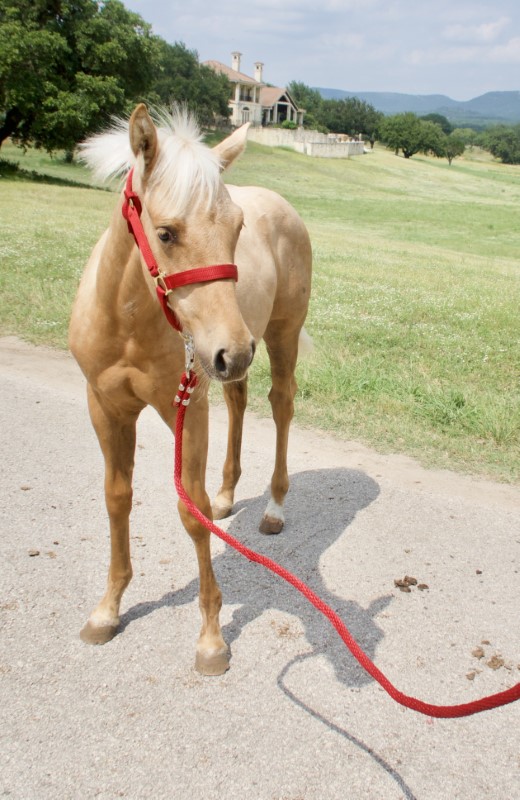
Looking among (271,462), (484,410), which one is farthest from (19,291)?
(484,410)

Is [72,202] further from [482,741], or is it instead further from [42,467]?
[482,741]

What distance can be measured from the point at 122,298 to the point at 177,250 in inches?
21.6

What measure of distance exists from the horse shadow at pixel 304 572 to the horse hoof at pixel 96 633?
0.44 feet

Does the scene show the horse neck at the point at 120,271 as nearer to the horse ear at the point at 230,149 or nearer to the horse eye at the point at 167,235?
the horse eye at the point at 167,235

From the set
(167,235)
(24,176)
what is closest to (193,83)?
(24,176)

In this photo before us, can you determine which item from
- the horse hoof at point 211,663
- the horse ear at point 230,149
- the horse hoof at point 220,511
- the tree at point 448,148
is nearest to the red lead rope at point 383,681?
the horse hoof at point 211,663

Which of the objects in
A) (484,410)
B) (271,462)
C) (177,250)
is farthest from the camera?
(484,410)

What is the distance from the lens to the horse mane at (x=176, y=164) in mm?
2309

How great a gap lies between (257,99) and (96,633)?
4075 inches

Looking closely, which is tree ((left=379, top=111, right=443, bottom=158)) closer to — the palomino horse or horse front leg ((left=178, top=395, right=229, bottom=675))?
the palomino horse

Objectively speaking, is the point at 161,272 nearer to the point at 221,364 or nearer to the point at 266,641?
the point at 221,364

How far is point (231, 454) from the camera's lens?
4.69 m

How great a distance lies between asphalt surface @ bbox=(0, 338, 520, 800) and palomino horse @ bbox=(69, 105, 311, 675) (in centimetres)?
25

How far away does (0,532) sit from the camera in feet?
13.8
